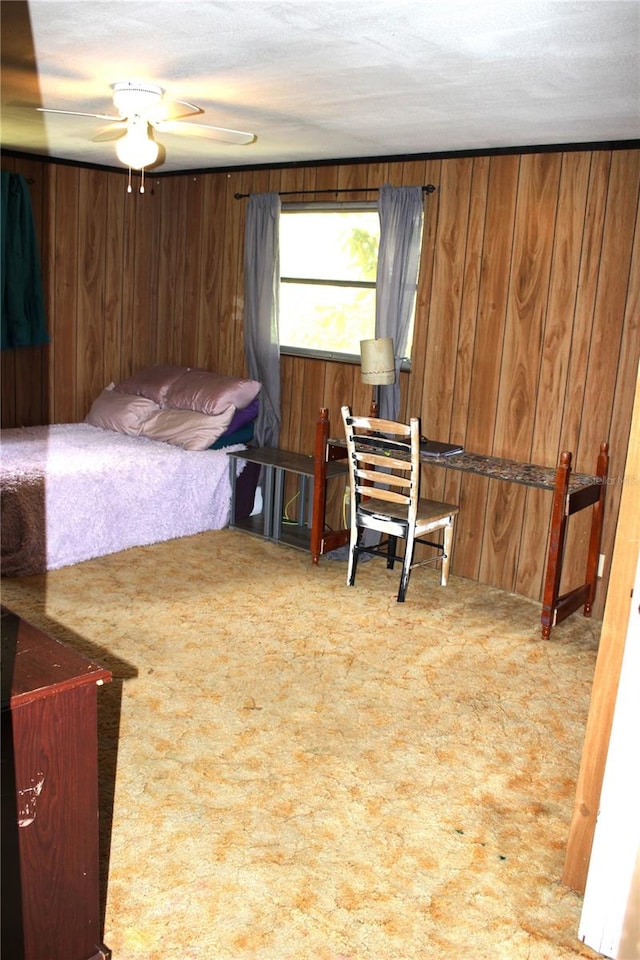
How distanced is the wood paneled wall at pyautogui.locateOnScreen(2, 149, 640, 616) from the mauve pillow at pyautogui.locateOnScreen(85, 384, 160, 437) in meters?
0.35

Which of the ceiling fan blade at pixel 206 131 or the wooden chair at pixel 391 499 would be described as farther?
the wooden chair at pixel 391 499

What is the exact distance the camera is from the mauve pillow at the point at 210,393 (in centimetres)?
516

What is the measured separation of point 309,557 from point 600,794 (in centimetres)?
273

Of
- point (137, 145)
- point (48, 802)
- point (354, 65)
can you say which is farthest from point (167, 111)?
point (48, 802)

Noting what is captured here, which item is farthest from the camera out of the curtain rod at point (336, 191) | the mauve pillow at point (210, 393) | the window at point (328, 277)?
the mauve pillow at point (210, 393)

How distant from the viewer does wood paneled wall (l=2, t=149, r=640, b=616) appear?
12.9 ft

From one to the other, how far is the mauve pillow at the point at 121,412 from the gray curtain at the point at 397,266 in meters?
1.66

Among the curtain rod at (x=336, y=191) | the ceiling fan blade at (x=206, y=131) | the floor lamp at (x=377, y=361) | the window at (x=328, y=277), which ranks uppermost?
the ceiling fan blade at (x=206, y=131)

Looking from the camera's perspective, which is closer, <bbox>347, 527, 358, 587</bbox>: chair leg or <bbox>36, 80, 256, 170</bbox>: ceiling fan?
<bbox>36, 80, 256, 170</bbox>: ceiling fan

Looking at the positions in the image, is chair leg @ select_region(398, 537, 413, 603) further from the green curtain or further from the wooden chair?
the green curtain

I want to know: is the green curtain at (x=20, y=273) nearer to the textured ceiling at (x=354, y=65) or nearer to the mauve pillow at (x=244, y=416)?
the textured ceiling at (x=354, y=65)

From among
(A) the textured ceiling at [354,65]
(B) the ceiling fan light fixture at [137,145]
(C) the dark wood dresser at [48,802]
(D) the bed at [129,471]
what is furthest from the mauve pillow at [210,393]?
(C) the dark wood dresser at [48,802]

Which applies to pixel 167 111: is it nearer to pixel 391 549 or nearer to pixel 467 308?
pixel 467 308

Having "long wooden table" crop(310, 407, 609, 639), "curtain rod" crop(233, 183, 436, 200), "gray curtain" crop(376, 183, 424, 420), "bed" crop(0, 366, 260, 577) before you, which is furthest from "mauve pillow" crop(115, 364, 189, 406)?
"gray curtain" crop(376, 183, 424, 420)
